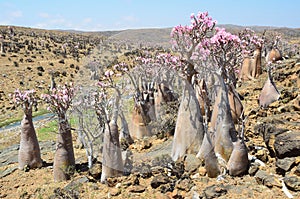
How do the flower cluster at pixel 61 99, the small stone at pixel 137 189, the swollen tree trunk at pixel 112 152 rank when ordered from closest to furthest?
1. the small stone at pixel 137 189
2. the swollen tree trunk at pixel 112 152
3. the flower cluster at pixel 61 99

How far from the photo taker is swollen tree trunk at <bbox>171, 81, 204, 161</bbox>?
5.18 m

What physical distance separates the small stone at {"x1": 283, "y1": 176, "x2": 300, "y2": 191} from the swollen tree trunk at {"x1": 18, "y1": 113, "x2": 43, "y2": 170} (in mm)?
4978

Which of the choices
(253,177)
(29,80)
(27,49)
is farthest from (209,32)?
(27,49)

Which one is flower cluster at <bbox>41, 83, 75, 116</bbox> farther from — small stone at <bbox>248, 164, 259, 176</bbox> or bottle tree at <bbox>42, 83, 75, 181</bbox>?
small stone at <bbox>248, 164, 259, 176</bbox>

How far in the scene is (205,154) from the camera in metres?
4.86

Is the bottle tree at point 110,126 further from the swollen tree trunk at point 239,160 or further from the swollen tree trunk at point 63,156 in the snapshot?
the swollen tree trunk at point 239,160

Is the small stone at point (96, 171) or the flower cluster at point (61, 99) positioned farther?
the flower cluster at point (61, 99)

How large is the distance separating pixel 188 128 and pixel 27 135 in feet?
11.7

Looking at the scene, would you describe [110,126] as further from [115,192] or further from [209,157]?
[209,157]

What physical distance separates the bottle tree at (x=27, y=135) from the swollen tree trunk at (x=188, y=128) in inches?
127

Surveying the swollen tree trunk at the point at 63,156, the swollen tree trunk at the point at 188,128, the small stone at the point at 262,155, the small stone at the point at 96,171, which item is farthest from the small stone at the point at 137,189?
the small stone at the point at 262,155

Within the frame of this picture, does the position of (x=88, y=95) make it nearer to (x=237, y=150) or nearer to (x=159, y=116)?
(x=159, y=116)

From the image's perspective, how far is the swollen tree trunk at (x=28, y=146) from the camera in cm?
694

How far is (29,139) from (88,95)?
2.01 metres
